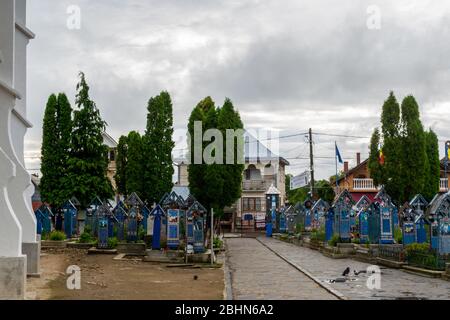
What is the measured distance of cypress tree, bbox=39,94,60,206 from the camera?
145 ft

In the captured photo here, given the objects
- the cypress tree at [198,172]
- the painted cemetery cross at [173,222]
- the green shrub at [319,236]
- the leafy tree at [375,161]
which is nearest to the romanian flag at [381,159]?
the leafy tree at [375,161]

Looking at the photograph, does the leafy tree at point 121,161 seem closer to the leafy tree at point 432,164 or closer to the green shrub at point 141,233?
the green shrub at point 141,233

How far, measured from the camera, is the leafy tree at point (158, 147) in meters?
42.3

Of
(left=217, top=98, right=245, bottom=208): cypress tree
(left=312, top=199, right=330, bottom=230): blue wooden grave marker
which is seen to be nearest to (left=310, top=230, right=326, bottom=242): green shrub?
(left=312, top=199, right=330, bottom=230): blue wooden grave marker

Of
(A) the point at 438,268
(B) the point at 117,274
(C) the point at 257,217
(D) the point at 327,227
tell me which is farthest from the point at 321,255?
(C) the point at 257,217

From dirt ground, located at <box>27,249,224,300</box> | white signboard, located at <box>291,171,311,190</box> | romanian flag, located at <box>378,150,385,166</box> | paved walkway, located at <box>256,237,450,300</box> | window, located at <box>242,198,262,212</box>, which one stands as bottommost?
paved walkway, located at <box>256,237,450,300</box>

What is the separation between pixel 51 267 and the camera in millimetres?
22109

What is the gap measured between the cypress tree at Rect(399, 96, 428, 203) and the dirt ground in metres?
21.4

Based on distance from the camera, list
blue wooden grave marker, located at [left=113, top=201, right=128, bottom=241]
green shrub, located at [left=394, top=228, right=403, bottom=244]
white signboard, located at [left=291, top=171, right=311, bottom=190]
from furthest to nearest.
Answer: white signboard, located at [left=291, top=171, right=311, bottom=190]
blue wooden grave marker, located at [left=113, top=201, right=128, bottom=241]
green shrub, located at [left=394, top=228, right=403, bottom=244]

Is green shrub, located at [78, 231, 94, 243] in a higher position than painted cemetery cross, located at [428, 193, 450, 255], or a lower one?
lower

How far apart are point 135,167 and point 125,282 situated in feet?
85.2

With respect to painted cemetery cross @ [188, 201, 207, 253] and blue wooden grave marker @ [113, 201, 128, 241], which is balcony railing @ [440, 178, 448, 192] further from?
painted cemetery cross @ [188, 201, 207, 253]

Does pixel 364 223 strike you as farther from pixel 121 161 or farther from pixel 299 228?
pixel 121 161

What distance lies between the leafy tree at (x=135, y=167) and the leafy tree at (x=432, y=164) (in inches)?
779
